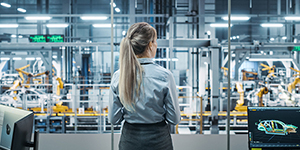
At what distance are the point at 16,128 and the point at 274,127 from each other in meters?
1.50

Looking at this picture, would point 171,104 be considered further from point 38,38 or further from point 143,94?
point 38,38

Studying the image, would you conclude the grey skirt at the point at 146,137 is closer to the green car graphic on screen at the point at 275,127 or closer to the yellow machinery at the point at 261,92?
the green car graphic on screen at the point at 275,127

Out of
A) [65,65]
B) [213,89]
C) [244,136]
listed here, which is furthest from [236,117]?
[65,65]

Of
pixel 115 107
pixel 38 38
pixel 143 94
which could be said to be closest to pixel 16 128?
pixel 115 107

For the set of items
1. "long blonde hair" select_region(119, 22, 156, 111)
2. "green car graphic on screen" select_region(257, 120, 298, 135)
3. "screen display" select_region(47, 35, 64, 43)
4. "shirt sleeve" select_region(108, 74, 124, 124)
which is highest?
Result: "screen display" select_region(47, 35, 64, 43)

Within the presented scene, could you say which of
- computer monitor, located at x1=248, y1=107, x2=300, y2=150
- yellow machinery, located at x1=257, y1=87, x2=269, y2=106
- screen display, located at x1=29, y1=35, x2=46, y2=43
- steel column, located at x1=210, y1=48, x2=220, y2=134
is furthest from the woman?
screen display, located at x1=29, y1=35, x2=46, y2=43

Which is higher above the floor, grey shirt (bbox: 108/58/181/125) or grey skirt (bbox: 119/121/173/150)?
grey shirt (bbox: 108/58/181/125)

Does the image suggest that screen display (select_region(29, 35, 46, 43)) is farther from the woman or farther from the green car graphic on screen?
the green car graphic on screen

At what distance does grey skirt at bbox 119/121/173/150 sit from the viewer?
121 cm

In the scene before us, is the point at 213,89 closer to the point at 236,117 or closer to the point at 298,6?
the point at 236,117

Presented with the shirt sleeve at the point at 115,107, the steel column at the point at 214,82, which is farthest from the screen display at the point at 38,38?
the shirt sleeve at the point at 115,107

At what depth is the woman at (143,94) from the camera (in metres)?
1.17

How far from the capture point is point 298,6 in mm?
10062

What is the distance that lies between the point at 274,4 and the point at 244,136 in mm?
14549
